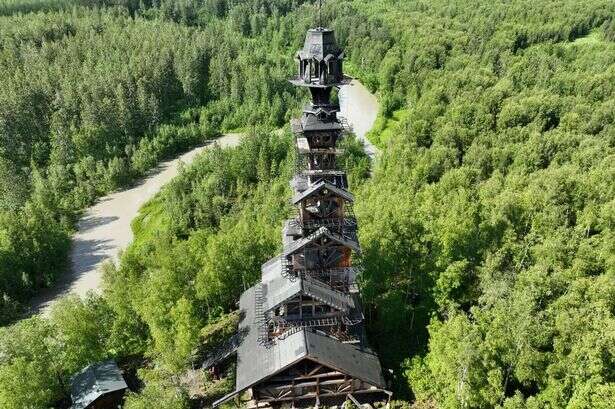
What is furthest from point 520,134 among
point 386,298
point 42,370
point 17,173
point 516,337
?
point 17,173

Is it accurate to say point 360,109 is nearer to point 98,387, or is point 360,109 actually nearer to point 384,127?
point 384,127

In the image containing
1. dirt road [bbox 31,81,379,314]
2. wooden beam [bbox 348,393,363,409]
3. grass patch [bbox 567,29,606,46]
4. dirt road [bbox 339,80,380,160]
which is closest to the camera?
wooden beam [bbox 348,393,363,409]

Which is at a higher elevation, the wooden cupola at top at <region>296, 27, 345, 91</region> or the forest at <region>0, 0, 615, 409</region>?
the wooden cupola at top at <region>296, 27, 345, 91</region>

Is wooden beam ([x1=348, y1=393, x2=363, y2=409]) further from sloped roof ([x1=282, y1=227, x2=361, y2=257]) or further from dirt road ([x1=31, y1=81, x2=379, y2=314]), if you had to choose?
dirt road ([x1=31, y1=81, x2=379, y2=314])

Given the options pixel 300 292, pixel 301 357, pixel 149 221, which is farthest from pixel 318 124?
pixel 149 221

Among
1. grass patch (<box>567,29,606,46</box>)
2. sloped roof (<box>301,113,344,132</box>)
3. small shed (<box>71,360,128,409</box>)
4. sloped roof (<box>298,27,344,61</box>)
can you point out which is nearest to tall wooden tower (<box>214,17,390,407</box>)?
sloped roof (<box>301,113,344,132</box>)

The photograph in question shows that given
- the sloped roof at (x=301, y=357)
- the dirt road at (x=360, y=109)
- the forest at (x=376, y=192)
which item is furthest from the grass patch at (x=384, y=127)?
the sloped roof at (x=301, y=357)
